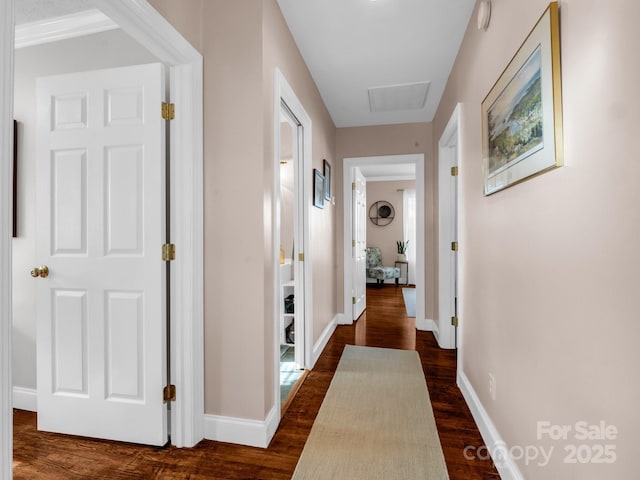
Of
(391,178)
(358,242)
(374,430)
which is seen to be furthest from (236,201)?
(391,178)

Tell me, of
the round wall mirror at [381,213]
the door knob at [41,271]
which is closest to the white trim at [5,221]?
the door knob at [41,271]

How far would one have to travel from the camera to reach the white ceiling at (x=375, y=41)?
6.70ft

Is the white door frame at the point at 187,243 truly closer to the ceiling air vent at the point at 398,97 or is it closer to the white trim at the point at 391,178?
the ceiling air vent at the point at 398,97

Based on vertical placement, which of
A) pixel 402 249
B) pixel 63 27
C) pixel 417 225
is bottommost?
pixel 402 249

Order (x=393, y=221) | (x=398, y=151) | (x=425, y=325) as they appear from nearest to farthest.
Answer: (x=425, y=325) < (x=398, y=151) < (x=393, y=221)

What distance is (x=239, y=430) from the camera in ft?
5.73

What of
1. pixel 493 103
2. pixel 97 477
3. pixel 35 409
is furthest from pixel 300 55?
pixel 35 409

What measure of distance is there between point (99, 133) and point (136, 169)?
0.29m

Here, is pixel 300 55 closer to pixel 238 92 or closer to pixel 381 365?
pixel 238 92

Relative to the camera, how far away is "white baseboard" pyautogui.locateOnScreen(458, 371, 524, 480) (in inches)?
55.6

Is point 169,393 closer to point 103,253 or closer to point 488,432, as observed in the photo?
point 103,253

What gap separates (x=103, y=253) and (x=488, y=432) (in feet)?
7.44

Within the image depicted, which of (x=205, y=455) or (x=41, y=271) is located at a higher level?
(x=41, y=271)

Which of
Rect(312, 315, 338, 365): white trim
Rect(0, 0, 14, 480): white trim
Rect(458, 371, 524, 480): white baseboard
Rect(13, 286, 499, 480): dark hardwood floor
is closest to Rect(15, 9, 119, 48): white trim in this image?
Rect(0, 0, 14, 480): white trim
